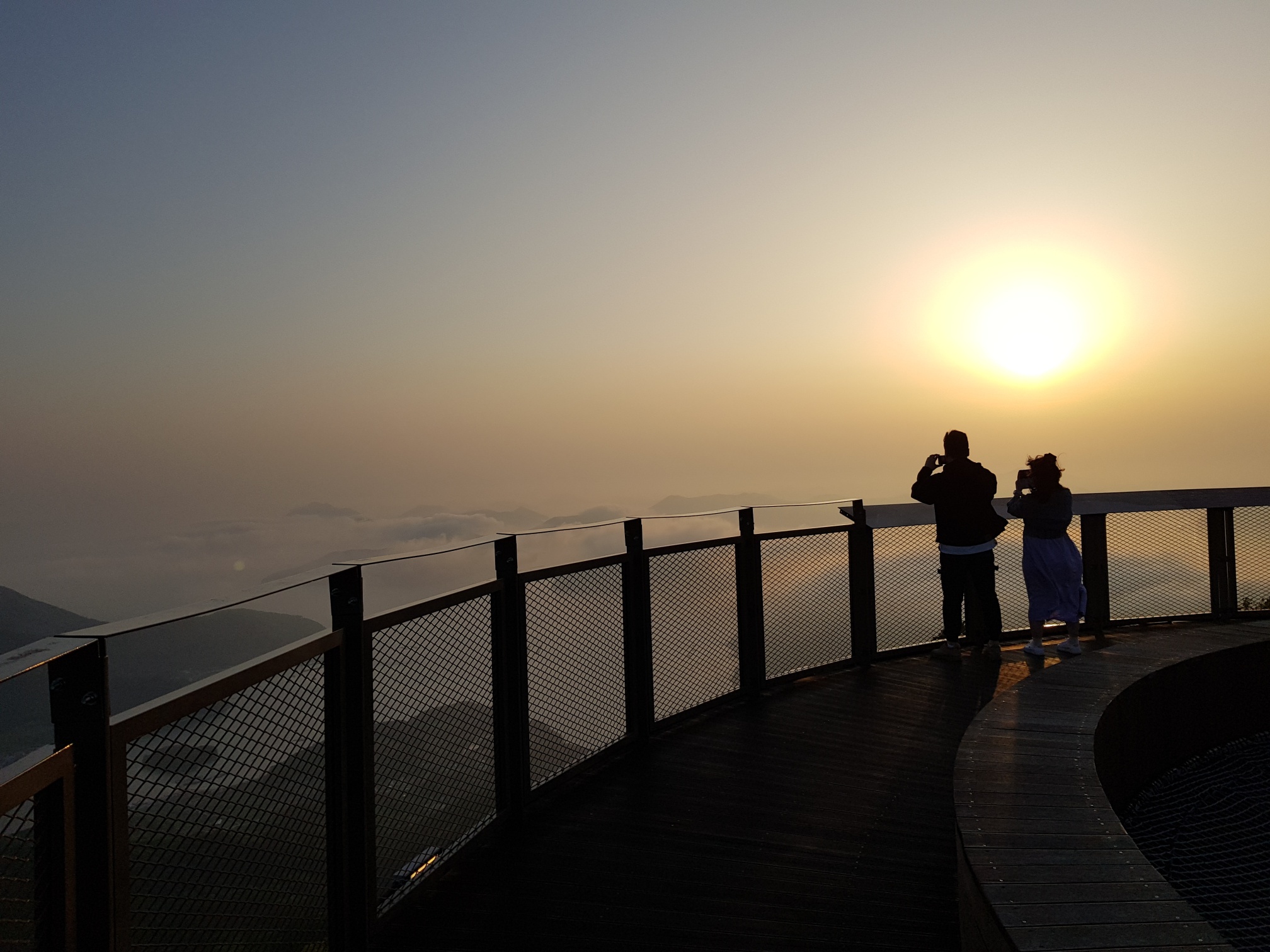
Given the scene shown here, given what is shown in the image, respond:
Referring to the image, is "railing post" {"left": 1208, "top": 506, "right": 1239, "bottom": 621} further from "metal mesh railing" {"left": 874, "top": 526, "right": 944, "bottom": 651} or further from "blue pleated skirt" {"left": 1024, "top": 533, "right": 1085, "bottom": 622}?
"metal mesh railing" {"left": 874, "top": 526, "right": 944, "bottom": 651}

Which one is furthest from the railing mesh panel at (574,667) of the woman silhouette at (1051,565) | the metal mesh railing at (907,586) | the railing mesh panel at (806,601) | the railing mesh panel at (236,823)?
the woman silhouette at (1051,565)

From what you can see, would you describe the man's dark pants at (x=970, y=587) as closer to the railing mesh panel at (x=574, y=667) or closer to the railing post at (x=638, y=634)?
the railing post at (x=638, y=634)

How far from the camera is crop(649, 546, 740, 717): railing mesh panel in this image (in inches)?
261

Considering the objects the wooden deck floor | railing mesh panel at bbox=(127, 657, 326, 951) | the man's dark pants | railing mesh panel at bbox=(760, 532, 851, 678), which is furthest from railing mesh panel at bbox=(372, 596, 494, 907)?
the man's dark pants

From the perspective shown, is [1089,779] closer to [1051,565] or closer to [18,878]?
[18,878]

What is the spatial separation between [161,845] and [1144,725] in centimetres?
555

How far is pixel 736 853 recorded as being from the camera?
4.59 metres

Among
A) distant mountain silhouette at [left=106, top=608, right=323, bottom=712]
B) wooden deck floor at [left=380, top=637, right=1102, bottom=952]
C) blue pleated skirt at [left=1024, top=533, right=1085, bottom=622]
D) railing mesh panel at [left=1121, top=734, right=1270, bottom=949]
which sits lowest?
railing mesh panel at [left=1121, top=734, right=1270, bottom=949]

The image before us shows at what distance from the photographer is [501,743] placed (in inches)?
198

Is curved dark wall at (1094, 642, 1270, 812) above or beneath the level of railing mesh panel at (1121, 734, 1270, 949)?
above

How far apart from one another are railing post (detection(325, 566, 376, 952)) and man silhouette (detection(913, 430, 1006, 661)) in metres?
6.23

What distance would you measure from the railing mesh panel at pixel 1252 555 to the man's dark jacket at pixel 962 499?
104 inches

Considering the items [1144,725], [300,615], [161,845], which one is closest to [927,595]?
[1144,725]

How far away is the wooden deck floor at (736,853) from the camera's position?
3803 millimetres
